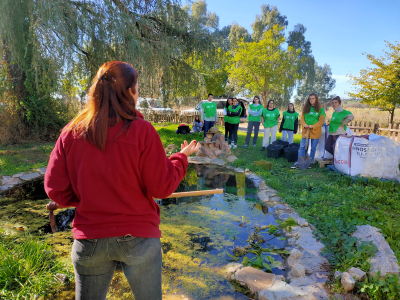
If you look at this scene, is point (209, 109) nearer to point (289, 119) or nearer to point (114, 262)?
point (289, 119)

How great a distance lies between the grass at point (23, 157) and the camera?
5.91 metres

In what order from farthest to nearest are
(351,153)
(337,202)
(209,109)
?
(209,109), (351,153), (337,202)

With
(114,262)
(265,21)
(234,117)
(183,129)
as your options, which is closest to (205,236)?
(114,262)

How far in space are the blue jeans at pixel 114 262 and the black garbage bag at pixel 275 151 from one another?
6701mm

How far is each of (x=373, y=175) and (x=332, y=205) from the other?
5.57ft

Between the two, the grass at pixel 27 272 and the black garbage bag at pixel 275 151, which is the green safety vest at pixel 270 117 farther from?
the grass at pixel 27 272

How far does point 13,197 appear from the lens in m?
4.74

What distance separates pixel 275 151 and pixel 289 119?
51.5 inches

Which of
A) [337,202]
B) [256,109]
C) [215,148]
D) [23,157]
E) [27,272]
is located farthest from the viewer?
[256,109]

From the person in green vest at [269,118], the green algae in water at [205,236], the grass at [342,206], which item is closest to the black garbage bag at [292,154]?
the grass at [342,206]

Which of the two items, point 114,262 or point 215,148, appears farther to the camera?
point 215,148

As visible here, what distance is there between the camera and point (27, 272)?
222 cm

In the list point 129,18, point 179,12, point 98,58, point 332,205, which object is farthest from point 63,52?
point 332,205

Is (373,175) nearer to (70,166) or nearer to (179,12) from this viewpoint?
(70,166)
